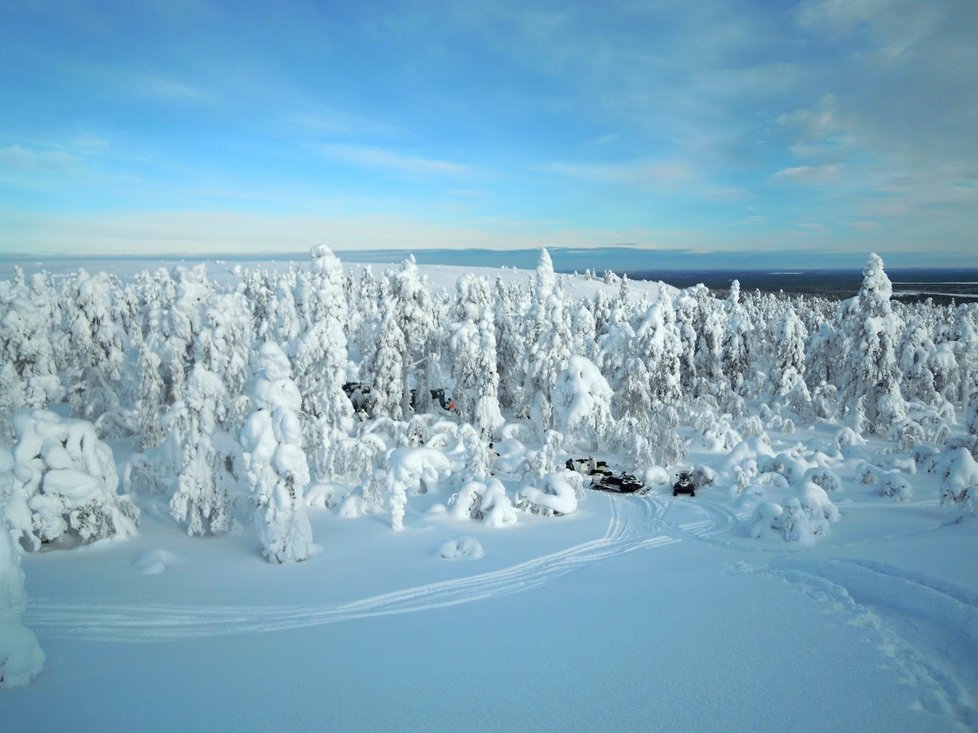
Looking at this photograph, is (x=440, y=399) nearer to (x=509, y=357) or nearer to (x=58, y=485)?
(x=509, y=357)

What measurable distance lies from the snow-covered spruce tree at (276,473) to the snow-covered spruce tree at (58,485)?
13.5 feet

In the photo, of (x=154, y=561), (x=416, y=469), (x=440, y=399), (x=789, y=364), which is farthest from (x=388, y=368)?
(x=789, y=364)

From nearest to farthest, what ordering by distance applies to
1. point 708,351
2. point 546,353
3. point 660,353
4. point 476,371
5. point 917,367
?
1. point 546,353
2. point 660,353
3. point 476,371
4. point 917,367
5. point 708,351

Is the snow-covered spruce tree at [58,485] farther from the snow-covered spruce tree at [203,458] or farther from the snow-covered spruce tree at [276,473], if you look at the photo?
the snow-covered spruce tree at [276,473]

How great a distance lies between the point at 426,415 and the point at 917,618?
79.6 feet

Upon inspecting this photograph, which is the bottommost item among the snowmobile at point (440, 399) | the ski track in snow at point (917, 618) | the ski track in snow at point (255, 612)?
the snowmobile at point (440, 399)

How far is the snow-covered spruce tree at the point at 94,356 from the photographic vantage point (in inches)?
1112

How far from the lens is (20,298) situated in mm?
27266

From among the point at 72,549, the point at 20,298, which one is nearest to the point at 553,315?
the point at 72,549

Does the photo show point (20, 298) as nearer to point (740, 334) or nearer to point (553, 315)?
point (553, 315)

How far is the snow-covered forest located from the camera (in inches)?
561

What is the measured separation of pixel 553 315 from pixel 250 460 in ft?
63.0

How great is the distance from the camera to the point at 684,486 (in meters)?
19.7

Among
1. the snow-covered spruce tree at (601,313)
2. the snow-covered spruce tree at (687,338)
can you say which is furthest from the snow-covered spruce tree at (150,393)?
the snow-covered spruce tree at (687,338)
